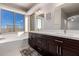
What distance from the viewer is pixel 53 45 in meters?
1.34

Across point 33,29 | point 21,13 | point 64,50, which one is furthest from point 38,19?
point 64,50

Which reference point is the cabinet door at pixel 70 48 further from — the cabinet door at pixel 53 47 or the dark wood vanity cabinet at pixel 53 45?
the cabinet door at pixel 53 47

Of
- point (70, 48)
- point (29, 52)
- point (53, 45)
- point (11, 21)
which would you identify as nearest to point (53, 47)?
point (53, 45)

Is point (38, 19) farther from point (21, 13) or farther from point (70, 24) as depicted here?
point (70, 24)

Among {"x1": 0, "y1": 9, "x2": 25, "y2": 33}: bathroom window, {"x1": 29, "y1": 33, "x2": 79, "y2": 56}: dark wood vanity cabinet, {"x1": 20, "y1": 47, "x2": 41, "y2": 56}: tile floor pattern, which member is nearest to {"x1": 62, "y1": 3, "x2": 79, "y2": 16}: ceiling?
{"x1": 29, "y1": 33, "x2": 79, "y2": 56}: dark wood vanity cabinet

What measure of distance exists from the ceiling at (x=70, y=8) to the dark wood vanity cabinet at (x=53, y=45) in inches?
17.5

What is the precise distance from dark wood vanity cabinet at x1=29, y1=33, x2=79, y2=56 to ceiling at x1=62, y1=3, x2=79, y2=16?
0.45 m

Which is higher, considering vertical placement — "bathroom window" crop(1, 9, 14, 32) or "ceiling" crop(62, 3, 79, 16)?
"ceiling" crop(62, 3, 79, 16)

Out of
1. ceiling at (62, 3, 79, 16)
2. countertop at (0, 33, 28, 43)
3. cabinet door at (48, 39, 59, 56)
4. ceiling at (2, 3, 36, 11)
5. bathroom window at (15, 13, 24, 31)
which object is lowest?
cabinet door at (48, 39, 59, 56)

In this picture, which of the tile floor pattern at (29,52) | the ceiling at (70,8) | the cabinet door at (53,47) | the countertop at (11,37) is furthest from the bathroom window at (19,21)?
the ceiling at (70,8)

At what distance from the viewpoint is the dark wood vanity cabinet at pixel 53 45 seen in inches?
43.2

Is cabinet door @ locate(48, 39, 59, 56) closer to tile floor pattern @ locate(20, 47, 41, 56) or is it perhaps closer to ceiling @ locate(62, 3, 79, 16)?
tile floor pattern @ locate(20, 47, 41, 56)

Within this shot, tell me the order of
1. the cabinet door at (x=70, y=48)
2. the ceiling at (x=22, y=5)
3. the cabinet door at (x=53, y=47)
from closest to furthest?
the cabinet door at (x=70, y=48) < the cabinet door at (x=53, y=47) < the ceiling at (x=22, y=5)

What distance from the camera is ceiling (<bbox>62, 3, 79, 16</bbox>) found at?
133 cm
